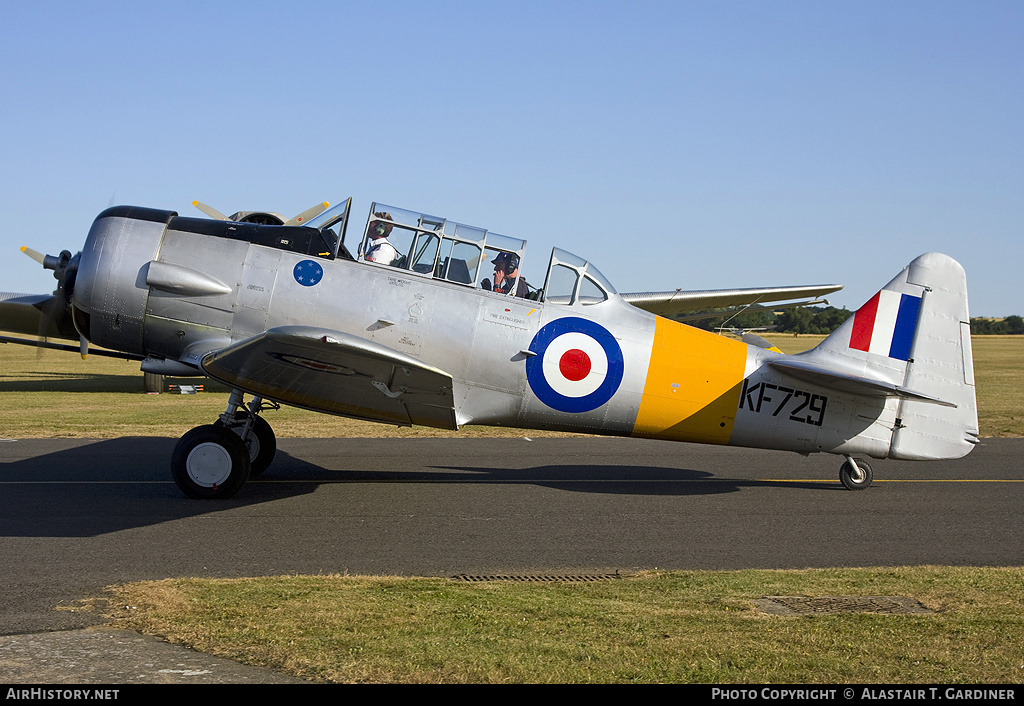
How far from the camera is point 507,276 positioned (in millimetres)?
9055

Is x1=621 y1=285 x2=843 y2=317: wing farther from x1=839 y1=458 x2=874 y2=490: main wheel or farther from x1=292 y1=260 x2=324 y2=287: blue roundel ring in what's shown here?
x1=292 y1=260 x2=324 y2=287: blue roundel ring

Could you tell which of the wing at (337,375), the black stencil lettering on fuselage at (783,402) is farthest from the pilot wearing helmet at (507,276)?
the black stencil lettering on fuselage at (783,402)

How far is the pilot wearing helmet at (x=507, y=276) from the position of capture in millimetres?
9023

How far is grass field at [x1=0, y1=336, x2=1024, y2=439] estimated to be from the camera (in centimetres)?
1437

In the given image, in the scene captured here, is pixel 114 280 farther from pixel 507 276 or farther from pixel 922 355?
pixel 922 355

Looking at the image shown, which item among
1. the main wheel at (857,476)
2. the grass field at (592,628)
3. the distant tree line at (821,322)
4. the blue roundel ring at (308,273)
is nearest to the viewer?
the grass field at (592,628)

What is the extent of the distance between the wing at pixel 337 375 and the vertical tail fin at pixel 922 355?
14.1 feet

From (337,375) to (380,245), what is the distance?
5.10ft

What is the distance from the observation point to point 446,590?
584 cm

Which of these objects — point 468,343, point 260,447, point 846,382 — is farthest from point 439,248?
point 846,382

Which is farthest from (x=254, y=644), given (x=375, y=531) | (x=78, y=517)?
(x=78, y=517)

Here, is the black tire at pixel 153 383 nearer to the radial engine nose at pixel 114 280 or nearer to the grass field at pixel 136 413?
the grass field at pixel 136 413
